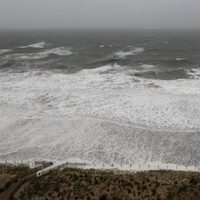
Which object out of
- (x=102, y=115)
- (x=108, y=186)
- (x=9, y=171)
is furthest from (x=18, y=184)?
(x=102, y=115)

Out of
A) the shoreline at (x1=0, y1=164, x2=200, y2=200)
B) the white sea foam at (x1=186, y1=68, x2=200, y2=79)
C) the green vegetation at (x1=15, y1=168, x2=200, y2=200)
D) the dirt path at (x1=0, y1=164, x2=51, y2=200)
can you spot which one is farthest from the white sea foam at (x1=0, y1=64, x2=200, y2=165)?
the white sea foam at (x1=186, y1=68, x2=200, y2=79)

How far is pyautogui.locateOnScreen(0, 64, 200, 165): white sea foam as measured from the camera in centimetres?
2767

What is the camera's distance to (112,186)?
827 inches

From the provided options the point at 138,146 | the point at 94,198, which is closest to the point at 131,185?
the point at 94,198

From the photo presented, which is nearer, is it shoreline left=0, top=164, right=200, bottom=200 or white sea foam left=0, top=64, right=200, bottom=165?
shoreline left=0, top=164, right=200, bottom=200

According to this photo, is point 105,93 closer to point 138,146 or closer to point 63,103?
point 63,103

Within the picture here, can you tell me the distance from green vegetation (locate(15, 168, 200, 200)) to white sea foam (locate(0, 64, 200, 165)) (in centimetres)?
359

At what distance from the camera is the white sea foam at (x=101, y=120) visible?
27.7 meters

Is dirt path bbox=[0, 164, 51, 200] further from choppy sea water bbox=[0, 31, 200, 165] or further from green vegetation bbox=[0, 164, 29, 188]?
choppy sea water bbox=[0, 31, 200, 165]

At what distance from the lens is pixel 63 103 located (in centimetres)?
3969

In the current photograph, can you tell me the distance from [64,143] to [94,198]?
10.3 meters

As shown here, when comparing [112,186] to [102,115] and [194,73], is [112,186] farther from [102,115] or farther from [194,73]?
[194,73]

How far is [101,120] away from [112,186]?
13.6 meters

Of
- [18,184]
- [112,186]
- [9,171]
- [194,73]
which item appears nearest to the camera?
[112,186]
